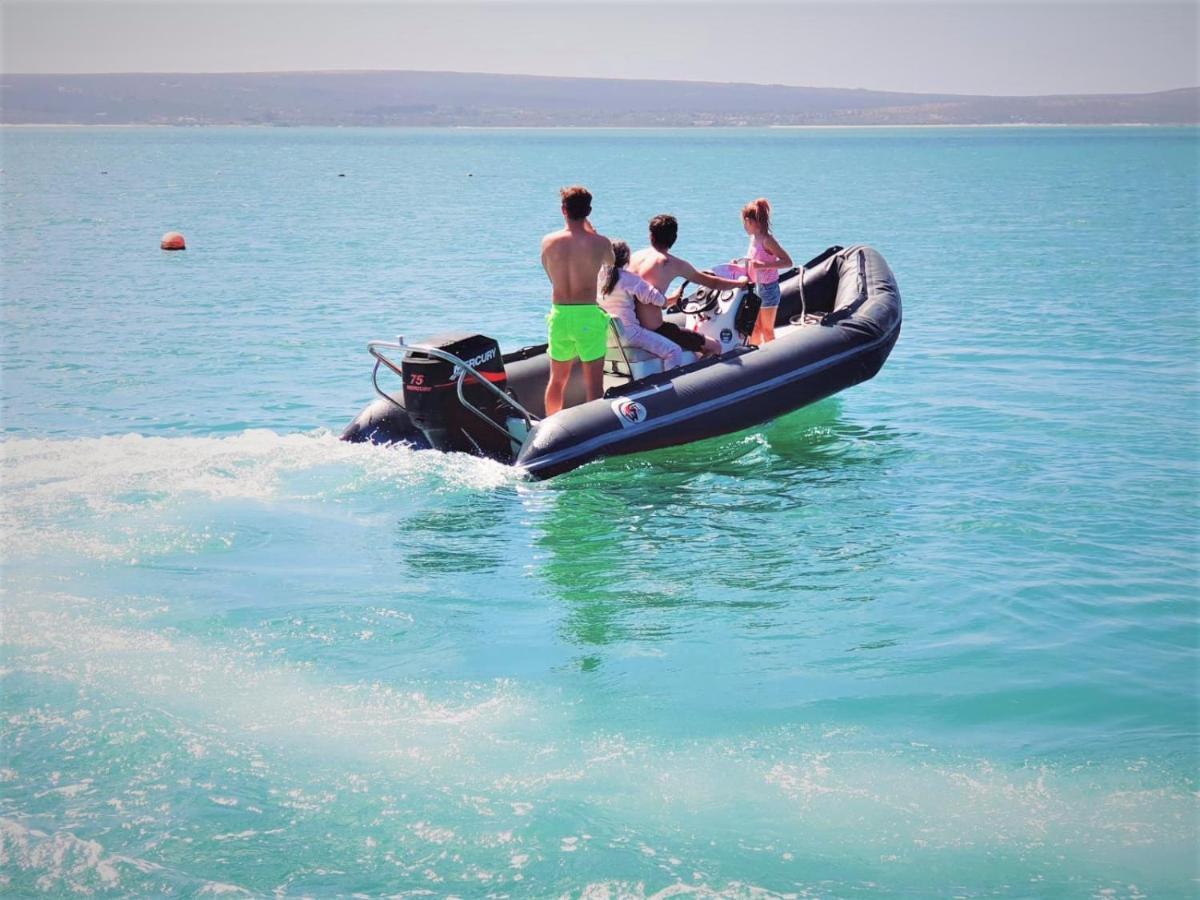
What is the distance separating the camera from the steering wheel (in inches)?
358

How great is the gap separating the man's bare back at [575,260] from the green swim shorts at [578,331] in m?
0.05

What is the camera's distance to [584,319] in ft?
25.2

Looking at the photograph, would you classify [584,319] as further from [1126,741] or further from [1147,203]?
[1147,203]

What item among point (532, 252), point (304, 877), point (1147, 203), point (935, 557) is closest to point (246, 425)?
point (935, 557)

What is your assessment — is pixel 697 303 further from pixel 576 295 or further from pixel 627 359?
pixel 576 295

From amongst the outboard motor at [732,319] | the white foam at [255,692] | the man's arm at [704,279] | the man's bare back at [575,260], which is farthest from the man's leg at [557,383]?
the white foam at [255,692]

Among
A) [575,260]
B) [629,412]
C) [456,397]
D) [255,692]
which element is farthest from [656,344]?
[255,692]

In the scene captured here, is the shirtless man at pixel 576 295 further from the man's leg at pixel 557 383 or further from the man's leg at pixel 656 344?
the man's leg at pixel 656 344

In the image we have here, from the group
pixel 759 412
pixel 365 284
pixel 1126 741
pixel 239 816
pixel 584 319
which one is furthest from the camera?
pixel 365 284

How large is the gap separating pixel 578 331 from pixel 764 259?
73.1 inches

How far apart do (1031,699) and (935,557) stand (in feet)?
5.28

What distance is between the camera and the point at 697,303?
9266 mm

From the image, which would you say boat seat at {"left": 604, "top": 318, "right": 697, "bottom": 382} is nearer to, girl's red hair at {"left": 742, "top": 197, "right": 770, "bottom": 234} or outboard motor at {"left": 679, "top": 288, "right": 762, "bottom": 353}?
outboard motor at {"left": 679, "top": 288, "right": 762, "bottom": 353}

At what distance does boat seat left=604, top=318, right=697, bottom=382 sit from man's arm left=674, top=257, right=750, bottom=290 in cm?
56
